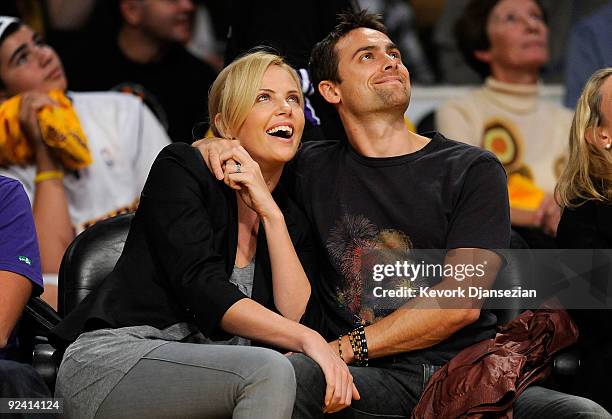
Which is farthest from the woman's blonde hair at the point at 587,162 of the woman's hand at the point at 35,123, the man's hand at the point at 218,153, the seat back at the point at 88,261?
the woman's hand at the point at 35,123

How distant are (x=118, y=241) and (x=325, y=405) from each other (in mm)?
984

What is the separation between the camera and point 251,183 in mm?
3006

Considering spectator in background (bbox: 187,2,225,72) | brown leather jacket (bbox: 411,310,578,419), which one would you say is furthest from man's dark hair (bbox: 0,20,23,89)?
brown leather jacket (bbox: 411,310,578,419)

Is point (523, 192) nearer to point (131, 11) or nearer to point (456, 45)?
point (456, 45)

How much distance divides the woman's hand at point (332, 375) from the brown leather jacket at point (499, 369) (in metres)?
0.23

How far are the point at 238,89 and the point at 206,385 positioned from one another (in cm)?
91

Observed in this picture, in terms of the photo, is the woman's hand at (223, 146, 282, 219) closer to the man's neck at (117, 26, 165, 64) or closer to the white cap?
the white cap

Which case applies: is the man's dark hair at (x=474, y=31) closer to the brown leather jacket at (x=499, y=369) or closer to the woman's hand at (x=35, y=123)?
the woman's hand at (x=35, y=123)

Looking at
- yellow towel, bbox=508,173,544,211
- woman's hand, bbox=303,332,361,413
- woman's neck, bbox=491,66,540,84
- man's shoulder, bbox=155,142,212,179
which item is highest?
man's shoulder, bbox=155,142,212,179

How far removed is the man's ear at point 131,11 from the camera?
530 centimetres

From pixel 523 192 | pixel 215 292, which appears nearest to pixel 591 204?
pixel 215 292

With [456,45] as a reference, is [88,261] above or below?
below

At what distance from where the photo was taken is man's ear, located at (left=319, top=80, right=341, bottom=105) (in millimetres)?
3451

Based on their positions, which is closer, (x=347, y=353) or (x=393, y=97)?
(x=347, y=353)
